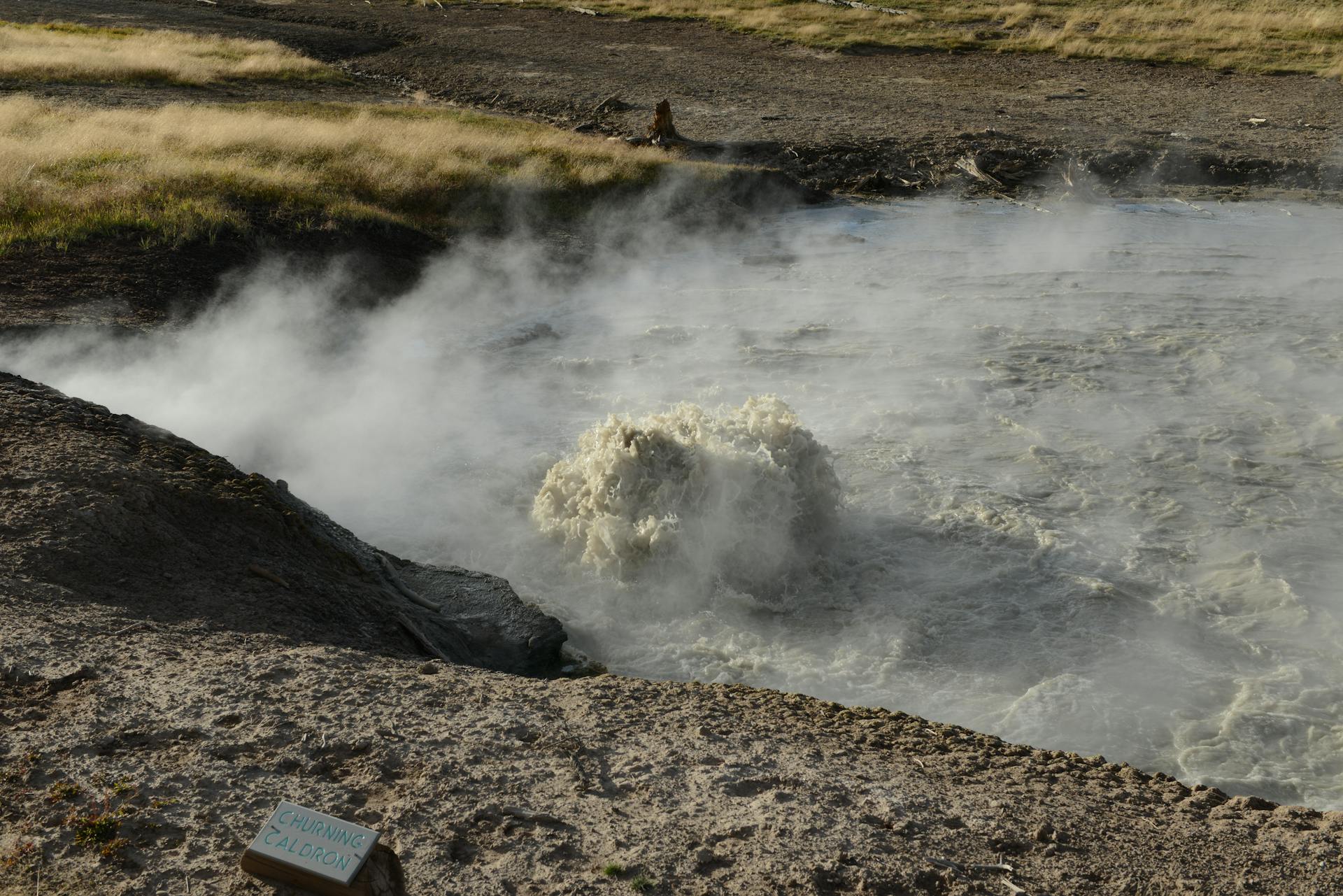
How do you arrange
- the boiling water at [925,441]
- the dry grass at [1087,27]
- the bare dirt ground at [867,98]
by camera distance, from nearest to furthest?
the boiling water at [925,441] < the bare dirt ground at [867,98] < the dry grass at [1087,27]

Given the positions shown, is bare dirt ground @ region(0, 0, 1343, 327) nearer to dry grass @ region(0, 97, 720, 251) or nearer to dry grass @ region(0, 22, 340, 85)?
dry grass @ region(0, 97, 720, 251)

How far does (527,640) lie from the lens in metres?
6.38

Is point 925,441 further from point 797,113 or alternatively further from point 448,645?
point 797,113

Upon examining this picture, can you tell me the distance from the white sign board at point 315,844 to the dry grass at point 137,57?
78.2 ft

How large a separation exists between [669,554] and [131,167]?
10.2 meters

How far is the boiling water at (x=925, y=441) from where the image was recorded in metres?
6.49

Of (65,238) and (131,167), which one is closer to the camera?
(65,238)

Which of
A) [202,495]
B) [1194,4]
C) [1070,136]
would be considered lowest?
[202,495]

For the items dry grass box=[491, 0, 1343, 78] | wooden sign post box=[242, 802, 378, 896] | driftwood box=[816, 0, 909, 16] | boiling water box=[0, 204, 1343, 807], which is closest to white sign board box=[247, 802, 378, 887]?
wooden sign post box=[242, 802, 378, 896]

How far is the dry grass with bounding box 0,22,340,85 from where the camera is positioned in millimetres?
23375

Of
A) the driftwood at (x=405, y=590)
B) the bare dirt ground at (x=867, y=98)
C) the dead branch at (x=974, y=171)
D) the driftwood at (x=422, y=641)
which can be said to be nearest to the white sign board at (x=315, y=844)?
the driftwood at (x=422, y=641)

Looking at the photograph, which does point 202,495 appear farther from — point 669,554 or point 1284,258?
point 1284,258

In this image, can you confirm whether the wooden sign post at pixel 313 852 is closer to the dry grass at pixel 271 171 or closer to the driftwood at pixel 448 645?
the driftwood at pixel 448 645

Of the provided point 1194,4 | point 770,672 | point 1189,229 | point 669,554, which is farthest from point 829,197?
point 1194,4
